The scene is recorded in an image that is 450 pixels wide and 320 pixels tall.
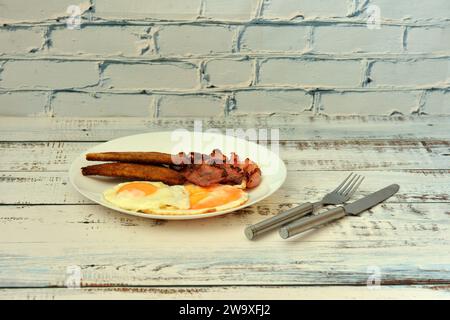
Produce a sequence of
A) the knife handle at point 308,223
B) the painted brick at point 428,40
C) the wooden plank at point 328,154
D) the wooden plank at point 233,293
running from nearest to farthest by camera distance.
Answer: the wooden plank at point 233,293 < the knife handle at point 308,223 < the wooden plank at point 328,154 < the painted brick at point 428,40

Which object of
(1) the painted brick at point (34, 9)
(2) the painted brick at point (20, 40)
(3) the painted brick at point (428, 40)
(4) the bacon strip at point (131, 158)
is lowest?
(4) the bacon strip at point (131, 158)

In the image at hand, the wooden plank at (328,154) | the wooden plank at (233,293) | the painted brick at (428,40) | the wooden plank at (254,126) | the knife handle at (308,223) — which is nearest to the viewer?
the wooden plank at (233,293)

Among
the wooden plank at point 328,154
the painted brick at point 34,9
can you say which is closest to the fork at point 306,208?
the wooden plank at point 328,154

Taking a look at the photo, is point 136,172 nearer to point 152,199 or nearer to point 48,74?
point 152,199

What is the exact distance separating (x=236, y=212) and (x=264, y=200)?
0.24ft

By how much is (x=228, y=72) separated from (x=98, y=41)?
12.5 inches

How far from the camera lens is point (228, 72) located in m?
1.70

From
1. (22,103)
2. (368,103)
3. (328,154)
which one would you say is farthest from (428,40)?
(22,103)

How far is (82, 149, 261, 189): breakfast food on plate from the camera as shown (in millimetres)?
1215

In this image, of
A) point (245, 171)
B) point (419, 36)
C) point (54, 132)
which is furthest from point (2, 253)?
point (419, 36)

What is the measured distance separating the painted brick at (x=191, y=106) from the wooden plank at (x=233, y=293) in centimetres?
80

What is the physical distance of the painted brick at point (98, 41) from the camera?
1.64m

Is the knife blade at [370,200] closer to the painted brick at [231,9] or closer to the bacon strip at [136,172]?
the bacon strip at [136,172]

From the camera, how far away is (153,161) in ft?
4.18
